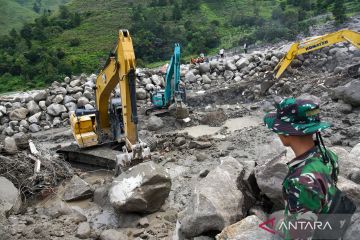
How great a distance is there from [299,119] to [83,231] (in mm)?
4022

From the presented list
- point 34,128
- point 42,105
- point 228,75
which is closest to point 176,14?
point 228,75

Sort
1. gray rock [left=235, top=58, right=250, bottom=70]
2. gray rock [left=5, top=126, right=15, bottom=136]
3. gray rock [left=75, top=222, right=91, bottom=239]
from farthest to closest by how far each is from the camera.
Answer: gray rock [left=235, top=58, right=250, bottom=70]
gray rock [left=5, top=126, right=15, bottom=136]
gray rock [left=75, top=222, right=91, bottom=239]

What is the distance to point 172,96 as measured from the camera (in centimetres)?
1256

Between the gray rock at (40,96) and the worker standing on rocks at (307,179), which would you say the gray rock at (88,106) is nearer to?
the gray rock at (40,96)

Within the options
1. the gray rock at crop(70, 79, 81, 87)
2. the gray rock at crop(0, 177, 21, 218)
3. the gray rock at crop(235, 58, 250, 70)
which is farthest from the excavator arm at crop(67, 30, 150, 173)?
the gray rock at crop(235, 58, 250, 70)

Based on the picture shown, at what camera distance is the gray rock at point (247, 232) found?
123 inches

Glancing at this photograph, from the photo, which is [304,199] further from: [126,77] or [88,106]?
[88,106]

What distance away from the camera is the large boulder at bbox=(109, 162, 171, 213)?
17.9 ft

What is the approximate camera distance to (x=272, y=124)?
237cm

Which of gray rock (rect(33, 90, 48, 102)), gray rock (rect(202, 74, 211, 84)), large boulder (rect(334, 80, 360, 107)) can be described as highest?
large boulder (rect(334, 80, 360, 107))

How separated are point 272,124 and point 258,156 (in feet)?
19.6

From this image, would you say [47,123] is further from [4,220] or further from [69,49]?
[69,49]

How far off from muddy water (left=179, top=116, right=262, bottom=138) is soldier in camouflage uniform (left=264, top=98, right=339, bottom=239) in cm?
882

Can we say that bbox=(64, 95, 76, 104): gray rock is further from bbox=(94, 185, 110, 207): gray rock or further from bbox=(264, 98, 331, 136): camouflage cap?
bbox=(264, 98, 331, 136): camouflage cap
